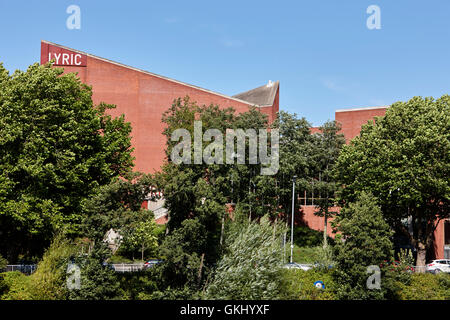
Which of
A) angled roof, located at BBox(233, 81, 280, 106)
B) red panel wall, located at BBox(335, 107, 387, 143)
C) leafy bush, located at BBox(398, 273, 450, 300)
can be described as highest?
angled roof, located at BBox(233, 81, 280, 106)

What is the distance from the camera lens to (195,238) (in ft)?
77.6

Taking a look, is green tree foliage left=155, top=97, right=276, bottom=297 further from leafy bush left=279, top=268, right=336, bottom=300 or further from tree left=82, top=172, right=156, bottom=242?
leafy bush left=279, top=268, right=336, bottom=300

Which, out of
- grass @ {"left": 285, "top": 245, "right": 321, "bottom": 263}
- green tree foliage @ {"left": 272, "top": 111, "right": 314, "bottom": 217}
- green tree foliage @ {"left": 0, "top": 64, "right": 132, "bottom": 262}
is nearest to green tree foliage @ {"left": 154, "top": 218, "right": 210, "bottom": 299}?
green tree foliage @ {"left": 0, "top": 64, "right": 132, "bottom": 262}

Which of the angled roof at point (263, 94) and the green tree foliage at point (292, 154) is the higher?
the angled roof at point (263, 94)

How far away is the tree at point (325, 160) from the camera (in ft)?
129

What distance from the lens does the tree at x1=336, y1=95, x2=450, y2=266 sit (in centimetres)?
3059

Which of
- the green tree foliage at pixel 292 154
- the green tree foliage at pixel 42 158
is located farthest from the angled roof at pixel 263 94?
the green tree foliage at pixel 42 158

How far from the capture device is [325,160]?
1585 inches

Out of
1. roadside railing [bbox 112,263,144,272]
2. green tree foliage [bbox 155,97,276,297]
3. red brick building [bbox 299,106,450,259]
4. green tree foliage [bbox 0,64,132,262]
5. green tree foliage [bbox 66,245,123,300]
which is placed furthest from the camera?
red brick building [bbox 299,106,450,259]

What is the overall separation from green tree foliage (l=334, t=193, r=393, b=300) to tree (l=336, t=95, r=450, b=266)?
5783mm

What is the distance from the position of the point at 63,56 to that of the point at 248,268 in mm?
36679

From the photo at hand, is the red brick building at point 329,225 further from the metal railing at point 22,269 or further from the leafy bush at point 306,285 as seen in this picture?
the metal railing at point 22,269

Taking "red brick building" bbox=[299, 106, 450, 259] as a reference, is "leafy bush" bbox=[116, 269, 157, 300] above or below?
below

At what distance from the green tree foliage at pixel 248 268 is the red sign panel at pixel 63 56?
32566mm
